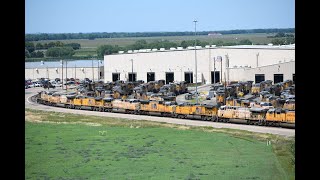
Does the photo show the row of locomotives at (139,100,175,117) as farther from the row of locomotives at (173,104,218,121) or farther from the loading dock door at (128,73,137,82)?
the loading dock door at (128,73,137,82)

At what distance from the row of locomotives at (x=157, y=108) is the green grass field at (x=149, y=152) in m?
3.73

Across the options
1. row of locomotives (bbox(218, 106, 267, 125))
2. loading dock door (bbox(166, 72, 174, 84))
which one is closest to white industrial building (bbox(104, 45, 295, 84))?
loading dock door (bbox(166, 72, 174, 84))

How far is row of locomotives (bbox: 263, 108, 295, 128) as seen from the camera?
27.5m

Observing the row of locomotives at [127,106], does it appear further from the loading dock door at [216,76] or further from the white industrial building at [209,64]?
the loading dock door at [216,76]

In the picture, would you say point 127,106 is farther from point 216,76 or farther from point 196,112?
point 216,76

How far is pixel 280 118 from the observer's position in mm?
27906

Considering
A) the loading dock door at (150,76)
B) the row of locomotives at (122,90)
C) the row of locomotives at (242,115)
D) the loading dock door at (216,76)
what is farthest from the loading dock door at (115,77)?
the row of locomotives at (242,115)

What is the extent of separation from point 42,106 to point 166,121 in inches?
623

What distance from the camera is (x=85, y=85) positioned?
181 feet

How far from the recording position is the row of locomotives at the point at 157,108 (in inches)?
1337
